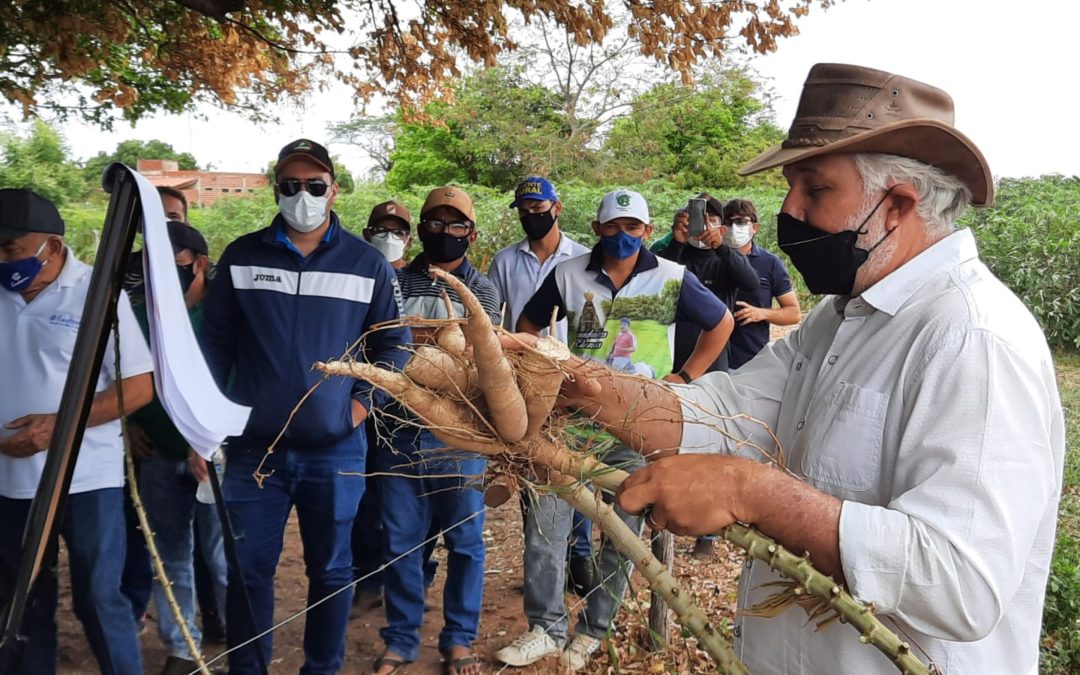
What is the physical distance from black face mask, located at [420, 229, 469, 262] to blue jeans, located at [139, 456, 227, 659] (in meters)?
2.51

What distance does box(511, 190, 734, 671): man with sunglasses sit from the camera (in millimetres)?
3857

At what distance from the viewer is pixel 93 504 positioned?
1.41 m

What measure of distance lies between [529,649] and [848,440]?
2.67 metres

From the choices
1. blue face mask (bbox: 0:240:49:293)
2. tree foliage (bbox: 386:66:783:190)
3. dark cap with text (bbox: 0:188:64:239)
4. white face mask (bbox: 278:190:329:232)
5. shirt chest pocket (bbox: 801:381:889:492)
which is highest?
tree foliage (bbox: 386:66:783:190)

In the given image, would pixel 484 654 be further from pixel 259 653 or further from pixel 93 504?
pixel 93 504

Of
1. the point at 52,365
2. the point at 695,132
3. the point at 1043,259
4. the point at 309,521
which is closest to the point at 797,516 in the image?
the point at 52,365

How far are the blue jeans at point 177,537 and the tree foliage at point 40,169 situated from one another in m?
0.99

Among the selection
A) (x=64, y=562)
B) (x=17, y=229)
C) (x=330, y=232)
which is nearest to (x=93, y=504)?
(x=64, y=562)

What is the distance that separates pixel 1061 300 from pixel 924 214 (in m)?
14.1

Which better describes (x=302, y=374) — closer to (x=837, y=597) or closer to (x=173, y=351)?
(x=173, y=351)

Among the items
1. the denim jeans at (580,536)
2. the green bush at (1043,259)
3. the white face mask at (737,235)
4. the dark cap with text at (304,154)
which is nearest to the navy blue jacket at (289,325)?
the dark cap with text at (304,154)

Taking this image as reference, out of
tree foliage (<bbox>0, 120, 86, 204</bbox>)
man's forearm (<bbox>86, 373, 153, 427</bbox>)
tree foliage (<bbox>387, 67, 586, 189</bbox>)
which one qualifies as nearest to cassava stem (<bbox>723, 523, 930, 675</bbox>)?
man's forearm (<bbox>86, 373, 153, 427</bbox>)

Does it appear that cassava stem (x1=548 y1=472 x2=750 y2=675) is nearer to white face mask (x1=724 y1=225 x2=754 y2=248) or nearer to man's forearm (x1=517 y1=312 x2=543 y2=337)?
man's forearm (x1=517 y1=312 x2=543 y2=337)

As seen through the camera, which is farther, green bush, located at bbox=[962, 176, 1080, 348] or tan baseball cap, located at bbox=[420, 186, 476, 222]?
green bush, located at bbox=[962, 176, 1080, 348]
